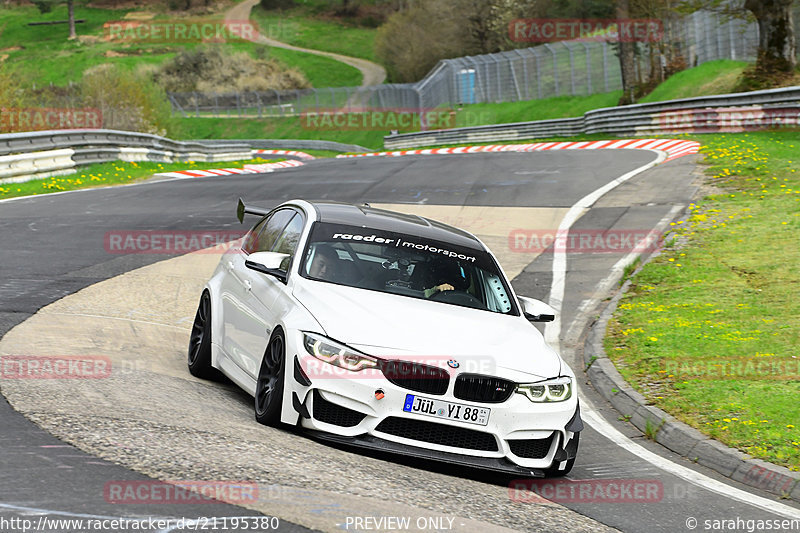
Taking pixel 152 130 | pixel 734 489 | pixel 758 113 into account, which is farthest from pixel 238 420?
pixel 152 130

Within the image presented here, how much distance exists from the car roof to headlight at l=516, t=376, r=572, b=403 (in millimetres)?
1858

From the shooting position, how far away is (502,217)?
1973cm

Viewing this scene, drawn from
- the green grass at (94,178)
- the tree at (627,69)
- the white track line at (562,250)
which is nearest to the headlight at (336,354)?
the white track line at (562,250)

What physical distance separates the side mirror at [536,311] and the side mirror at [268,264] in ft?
6.28

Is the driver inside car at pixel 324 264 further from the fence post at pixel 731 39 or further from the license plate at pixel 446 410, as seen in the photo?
the fence post at pixel 731 39

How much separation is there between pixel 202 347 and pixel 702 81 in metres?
38.2

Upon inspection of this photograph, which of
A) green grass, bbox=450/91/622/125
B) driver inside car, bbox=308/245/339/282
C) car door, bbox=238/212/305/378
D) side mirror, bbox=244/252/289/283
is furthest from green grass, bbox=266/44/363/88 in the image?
side mirror, bbox=244/252/289/283

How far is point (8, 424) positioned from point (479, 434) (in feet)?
9.56

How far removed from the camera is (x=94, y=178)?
90.6ft

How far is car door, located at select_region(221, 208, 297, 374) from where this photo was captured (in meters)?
7.59

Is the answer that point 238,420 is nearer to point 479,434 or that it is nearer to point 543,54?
point 479,434

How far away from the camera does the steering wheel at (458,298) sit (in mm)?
7788

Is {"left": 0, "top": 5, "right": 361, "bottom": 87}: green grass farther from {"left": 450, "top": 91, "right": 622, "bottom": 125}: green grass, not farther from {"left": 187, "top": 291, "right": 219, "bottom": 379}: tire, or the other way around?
{"left": 187, "top": 291, "right": 219, "bottom": 379}: tire

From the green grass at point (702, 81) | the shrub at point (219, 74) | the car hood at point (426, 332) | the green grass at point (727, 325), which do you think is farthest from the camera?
the shrub at point (219, 74)
